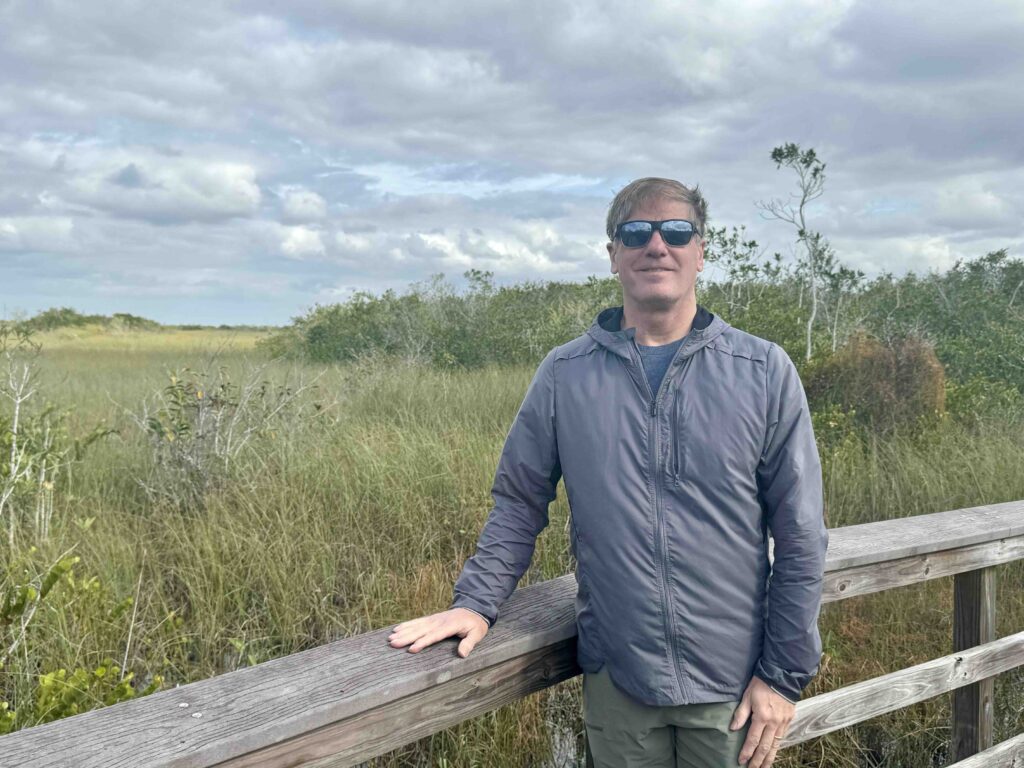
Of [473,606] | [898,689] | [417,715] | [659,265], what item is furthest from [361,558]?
[659,265]

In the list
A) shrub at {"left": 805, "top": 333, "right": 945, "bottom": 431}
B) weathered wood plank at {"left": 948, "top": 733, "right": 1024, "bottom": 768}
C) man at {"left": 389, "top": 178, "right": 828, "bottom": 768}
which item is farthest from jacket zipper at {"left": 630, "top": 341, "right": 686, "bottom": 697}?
shrub at {"left": 805, "top": 333, "right": 945, "bottom": 431}

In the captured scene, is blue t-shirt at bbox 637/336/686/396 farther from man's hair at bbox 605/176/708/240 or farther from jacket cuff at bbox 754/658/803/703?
jacket cuff at bbox 754/658/803/703

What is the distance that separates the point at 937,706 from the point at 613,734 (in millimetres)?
3133

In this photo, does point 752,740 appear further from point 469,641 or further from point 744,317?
point 744,317

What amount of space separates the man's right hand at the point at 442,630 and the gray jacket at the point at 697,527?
47mm

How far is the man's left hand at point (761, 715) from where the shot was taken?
191 centimetres

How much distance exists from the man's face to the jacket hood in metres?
0.07

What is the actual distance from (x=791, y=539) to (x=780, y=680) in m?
0.32

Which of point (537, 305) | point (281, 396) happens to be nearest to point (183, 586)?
point (281, 396)

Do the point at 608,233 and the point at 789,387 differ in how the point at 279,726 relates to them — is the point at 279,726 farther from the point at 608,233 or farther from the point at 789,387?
the point at 608,233

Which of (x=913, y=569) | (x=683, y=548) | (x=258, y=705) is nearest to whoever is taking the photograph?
(x=258, y=705)

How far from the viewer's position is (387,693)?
163 cm

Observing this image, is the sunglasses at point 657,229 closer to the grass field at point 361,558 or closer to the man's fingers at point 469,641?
the man's fingers at point 469,641

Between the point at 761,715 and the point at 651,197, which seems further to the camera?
the point at 651,197
